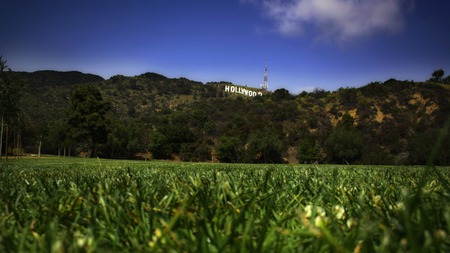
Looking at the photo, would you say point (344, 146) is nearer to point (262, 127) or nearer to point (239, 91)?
point (262, 127)

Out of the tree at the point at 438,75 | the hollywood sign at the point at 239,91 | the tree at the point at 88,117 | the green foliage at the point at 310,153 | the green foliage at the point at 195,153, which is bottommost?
the green foliage at the point at 195,153

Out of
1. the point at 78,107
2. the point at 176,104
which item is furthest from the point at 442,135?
the point at 176,104

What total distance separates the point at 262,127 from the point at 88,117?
34.5 metres

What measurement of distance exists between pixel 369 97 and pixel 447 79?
28002 mm

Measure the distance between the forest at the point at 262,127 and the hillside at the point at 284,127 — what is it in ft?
0.62

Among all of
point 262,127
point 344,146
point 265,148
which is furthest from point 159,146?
point 344,146

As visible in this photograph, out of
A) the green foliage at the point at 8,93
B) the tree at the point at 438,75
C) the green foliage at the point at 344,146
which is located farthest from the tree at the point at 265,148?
the tree at the point at 438,75

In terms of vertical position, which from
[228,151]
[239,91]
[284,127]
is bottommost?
[228,151]

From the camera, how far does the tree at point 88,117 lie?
49312 mm

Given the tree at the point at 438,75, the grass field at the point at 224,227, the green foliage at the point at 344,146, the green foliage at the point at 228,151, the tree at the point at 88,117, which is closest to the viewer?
the grass field at the point at 224,227

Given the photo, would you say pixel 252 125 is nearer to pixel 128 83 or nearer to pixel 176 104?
pixel 176 104

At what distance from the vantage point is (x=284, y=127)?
70.1m

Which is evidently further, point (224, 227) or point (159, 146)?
point (159, 146)

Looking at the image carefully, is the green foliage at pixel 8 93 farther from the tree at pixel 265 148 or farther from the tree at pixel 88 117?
the tree at pixel 265 148
